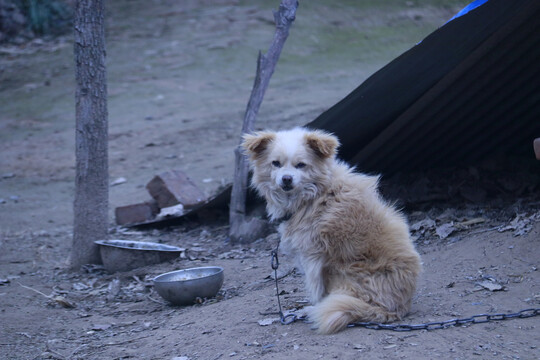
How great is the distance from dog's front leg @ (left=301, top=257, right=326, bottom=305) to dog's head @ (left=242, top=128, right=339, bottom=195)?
584 mm

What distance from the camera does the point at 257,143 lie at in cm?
479

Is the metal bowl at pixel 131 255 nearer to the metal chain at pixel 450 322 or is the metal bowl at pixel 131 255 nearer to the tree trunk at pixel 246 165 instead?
the tree trunk at pixel 246 165

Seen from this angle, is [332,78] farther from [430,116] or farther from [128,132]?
[430,116]

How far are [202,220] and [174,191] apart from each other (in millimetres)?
705

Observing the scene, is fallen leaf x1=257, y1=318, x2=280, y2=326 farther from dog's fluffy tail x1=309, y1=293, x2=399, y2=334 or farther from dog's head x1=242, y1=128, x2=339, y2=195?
dog's head x1=242, y1=128, x2=339, y2=195

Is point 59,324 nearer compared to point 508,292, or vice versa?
point 508,292

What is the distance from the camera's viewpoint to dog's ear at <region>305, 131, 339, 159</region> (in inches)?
180

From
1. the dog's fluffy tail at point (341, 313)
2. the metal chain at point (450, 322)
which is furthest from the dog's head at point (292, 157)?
the metal chain at point (450, 322)

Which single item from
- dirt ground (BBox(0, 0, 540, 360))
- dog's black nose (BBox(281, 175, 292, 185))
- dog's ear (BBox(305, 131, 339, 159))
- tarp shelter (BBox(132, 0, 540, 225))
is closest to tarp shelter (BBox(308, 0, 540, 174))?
tarp shelter (BBox(132, 0, 540, 225))

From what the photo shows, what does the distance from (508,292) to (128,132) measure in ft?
36.3

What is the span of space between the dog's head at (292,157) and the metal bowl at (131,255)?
2399 mm

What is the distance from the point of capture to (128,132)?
46.1ft

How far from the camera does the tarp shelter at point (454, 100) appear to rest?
5.50m

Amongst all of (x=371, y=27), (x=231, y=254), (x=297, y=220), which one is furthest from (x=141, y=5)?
(x=297, y=220)
